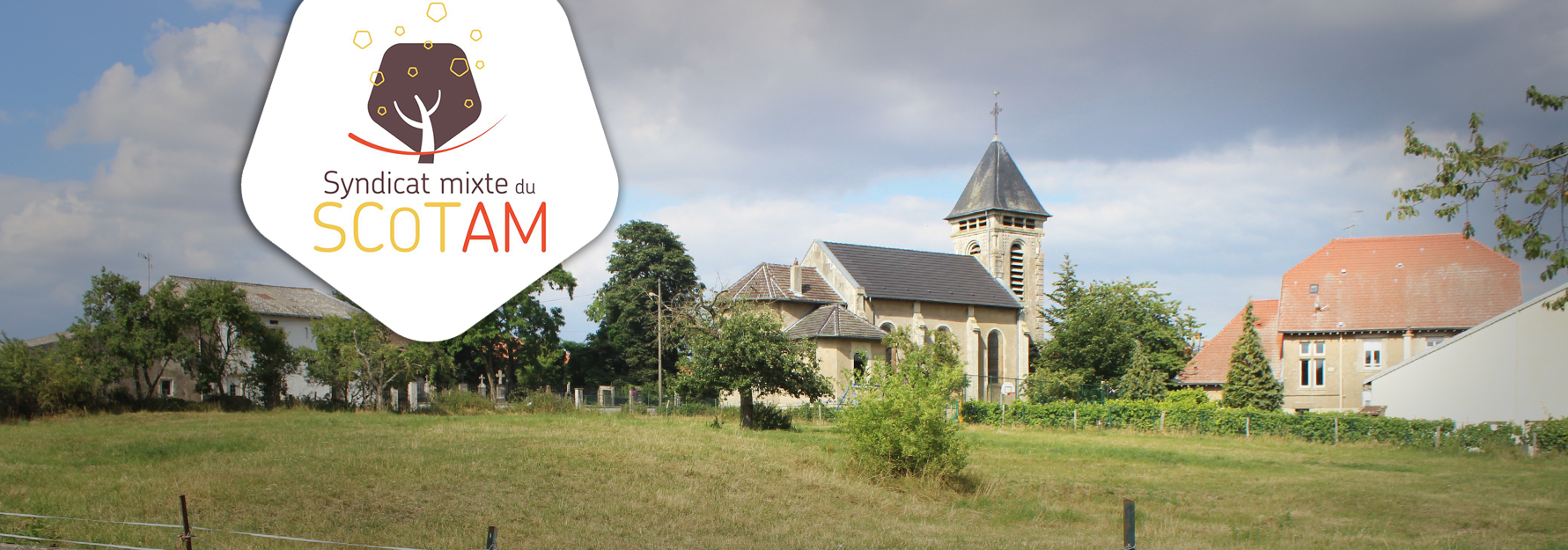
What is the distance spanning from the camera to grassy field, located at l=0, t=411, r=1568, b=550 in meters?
11.2

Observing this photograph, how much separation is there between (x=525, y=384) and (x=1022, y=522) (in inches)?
1334

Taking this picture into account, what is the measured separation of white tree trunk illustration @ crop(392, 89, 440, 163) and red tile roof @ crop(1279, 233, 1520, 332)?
41.8 metres

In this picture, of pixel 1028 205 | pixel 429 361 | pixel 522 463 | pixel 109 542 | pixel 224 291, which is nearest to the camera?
pixel 109 542

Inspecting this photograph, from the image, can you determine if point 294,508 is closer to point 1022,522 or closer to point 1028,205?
point 1022,522

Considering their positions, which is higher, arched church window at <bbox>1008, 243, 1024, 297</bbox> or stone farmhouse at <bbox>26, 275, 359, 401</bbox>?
arched church window at <bbox>1008, 243, 1024, 297</bbox>

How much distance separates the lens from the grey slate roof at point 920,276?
4884cm

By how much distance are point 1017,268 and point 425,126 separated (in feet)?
192


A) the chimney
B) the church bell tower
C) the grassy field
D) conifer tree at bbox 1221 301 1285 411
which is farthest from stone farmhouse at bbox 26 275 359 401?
the church bell tower

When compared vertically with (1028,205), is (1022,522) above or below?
below

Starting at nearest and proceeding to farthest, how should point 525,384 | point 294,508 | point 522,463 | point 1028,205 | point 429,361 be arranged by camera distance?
point 294,508 → point 522,463 → point 429,361 → point 525,384 → point 1028,205

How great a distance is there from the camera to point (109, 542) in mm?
9641

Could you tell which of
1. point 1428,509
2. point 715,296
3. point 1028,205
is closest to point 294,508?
point 1428,509

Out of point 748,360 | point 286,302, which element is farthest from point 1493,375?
point 286,302

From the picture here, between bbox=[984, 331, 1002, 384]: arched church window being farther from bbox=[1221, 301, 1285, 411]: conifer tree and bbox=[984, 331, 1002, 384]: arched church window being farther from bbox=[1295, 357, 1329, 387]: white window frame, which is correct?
bbox=[1295, 357, 1329, 387]: white window frame
